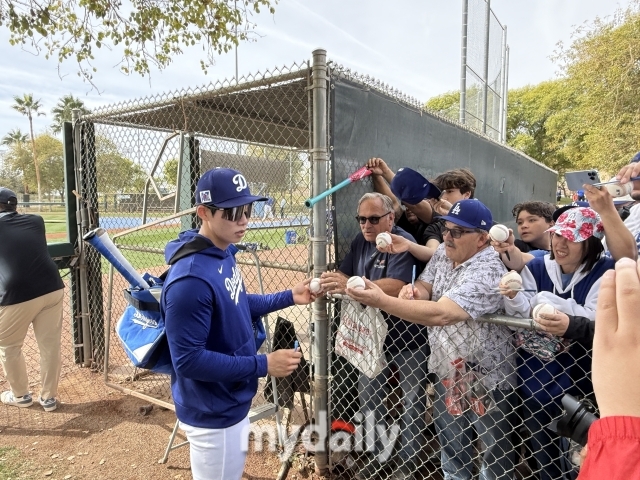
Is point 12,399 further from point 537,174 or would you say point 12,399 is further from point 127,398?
point 537,174

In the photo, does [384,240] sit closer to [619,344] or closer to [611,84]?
[619,344]

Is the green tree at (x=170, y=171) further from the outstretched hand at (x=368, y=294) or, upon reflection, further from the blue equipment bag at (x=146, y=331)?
the outstretched hand at (x=368, y=294)

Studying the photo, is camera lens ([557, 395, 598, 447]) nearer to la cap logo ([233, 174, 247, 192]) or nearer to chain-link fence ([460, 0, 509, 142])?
la cap logo ([233, 174, 247, 192])

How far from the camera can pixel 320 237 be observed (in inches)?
110

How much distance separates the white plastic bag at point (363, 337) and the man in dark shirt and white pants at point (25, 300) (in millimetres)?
3272

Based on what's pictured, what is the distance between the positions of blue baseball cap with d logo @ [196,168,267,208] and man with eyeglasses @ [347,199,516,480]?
2.71 feet

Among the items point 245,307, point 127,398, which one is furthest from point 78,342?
point 245,307

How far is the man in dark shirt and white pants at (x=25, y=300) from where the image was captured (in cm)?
394

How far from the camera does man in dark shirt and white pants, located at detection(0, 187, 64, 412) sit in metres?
3.94

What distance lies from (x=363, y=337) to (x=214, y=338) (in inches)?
45.1

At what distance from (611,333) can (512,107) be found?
40410 millimetres

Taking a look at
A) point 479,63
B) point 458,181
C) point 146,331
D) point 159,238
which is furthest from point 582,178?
point 479,63

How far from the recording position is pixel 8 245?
3.91 m

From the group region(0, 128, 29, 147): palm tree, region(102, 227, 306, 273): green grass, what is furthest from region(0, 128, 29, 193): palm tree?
region(102, 227, 306, 273): green grass
